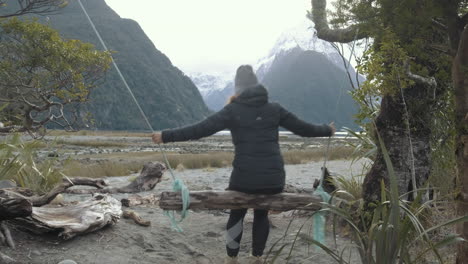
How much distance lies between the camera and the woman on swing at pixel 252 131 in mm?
3570

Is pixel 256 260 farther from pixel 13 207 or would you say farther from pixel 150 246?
pixel 13 207

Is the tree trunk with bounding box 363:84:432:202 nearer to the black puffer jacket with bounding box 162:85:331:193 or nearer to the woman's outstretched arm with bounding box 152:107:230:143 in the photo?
the black puffer jacket with bounding box 162:85:331:193

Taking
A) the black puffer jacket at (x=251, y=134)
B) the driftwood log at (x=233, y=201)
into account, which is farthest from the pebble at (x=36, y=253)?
the black puffer jacket at (x=251, y=134)

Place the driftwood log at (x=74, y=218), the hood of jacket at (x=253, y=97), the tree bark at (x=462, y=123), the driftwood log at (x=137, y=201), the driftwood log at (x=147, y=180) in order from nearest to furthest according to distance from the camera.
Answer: the tree bark at (x=462, y=123) → the hood of jacket at (x=253, y=97) → the driftwood log at (x=74, y=218) → the driftwood log at (x=137, y=201) → the driftwood log at (x=147, y=180)

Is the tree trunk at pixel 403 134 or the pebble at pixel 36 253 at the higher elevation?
the tree trunk at pixel 403 134

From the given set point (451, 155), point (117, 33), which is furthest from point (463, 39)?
point (117, 33)

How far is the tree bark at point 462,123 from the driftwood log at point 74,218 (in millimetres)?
3569

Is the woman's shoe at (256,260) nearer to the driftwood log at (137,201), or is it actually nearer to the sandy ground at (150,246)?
the sandy ground at (150,246)

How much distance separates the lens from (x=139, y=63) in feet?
443

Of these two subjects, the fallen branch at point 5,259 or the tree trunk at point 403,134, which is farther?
the tree trunk at point 403,134

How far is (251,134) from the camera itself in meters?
3.65

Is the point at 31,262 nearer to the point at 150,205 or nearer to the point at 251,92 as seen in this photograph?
the point at 251,92

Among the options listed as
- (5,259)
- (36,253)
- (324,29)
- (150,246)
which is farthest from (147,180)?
(5,259)

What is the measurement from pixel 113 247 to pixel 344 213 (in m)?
2.65
